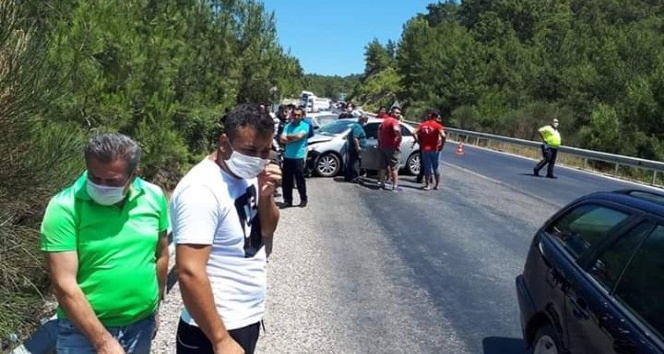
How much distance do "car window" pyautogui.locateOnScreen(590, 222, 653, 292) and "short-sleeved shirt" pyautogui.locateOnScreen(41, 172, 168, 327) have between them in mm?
2538

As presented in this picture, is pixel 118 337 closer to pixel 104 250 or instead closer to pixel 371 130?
pixel 104 250

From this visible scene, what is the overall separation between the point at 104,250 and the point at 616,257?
286 centimetres

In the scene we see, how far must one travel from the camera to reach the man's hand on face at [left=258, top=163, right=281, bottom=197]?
3090 millimetres

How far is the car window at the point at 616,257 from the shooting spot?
3.65 m

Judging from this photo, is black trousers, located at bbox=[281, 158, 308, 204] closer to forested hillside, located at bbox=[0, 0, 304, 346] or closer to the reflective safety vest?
forested hillside, located at bbox=[0, 0, 304, 346]

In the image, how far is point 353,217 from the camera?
11.5m

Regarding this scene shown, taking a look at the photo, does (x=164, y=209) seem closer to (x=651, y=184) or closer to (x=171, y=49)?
(x=171, y=49)

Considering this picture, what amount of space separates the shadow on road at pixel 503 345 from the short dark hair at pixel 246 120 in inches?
130

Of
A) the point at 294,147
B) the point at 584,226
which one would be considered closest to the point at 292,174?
the point at 294,147

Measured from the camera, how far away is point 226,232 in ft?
9.12

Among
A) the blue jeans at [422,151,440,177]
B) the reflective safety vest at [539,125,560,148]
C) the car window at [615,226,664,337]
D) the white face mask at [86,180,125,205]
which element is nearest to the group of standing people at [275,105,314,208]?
the blue jeans at [422,151,440,177]

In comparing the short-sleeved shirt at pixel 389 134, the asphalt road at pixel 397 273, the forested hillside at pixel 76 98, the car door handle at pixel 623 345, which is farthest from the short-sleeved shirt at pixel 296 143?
the car door handle at pixel 623 345

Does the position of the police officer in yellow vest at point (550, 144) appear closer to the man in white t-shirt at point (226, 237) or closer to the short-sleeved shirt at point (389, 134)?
the short-sleeved shirt at point (389, 134)

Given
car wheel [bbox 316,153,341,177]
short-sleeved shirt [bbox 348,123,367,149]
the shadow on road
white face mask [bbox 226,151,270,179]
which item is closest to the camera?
white face mask [bbox 226,151,270,179]
